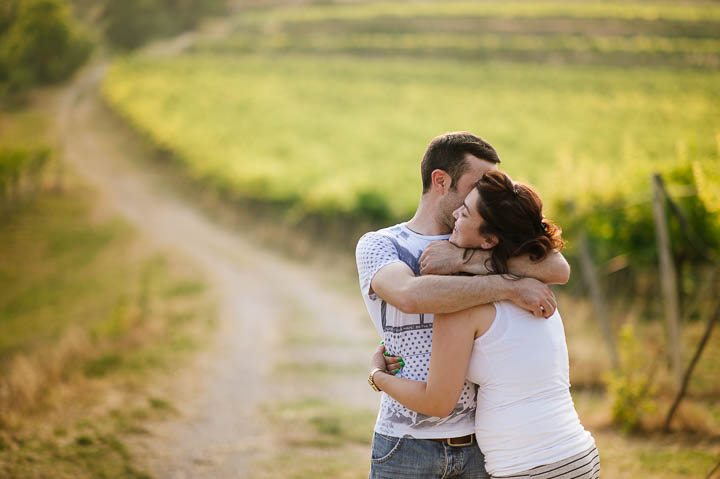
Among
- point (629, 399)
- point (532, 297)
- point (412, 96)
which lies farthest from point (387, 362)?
point (412, 96)

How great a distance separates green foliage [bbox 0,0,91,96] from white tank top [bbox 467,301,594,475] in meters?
19.7

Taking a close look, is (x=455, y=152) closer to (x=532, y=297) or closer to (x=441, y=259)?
(x=441, y=259)

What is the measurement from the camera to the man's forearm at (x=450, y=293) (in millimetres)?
1893

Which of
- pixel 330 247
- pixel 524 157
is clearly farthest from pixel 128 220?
pixel 524 157

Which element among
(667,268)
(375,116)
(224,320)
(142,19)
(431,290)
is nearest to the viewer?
(431,290)

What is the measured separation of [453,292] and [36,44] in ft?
68.1

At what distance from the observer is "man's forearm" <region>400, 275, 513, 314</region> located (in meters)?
1.89

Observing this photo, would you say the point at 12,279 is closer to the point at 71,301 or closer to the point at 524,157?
the point at 71,301

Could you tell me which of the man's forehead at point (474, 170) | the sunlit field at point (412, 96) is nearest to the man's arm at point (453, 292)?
the man's forehead at point (474, 170)

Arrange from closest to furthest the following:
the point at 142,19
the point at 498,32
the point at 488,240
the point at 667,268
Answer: the point at 488,240 → the point at 667,268 → the point at 142,19 → the point at 498,32

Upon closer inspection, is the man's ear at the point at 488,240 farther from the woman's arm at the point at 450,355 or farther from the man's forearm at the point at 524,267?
the woman's arm at the point at 450,355

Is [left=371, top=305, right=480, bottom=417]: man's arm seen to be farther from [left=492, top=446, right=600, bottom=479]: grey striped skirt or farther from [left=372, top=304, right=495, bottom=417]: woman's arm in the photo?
[left=492, top=446, right=600, bottom=479]: grey striped skirt

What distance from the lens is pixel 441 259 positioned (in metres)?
2.02

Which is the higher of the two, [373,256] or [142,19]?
[142,19]
